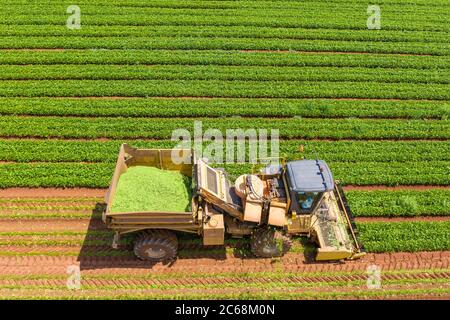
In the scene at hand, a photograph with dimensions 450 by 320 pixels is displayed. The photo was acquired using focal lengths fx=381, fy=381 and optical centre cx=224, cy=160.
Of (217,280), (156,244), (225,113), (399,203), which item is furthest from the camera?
(225,113)

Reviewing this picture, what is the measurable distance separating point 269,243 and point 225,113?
8.15 meters

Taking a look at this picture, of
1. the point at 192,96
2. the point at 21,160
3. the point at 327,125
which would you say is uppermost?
the point at 192,96

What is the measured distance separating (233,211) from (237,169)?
4.29 meters

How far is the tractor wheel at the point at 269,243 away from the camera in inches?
495

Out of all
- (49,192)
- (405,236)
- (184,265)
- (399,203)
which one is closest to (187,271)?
(184,265)

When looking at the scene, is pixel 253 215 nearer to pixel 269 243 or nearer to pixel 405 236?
pixel 269 243

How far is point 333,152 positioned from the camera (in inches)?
681

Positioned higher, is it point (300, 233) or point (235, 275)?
point (300, 233)

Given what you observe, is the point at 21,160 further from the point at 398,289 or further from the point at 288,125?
the point at 398,289

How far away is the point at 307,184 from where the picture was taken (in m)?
11.6

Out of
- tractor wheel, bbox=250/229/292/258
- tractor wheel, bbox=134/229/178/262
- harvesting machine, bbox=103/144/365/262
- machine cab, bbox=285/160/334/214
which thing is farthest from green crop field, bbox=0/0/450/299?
machine cab, bbox=285/160/334/214

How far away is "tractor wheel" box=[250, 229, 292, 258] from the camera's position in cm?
1258

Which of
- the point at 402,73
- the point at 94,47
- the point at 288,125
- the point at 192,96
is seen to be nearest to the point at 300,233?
the point at 288,125

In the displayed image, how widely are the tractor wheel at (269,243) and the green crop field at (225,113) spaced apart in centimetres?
39
